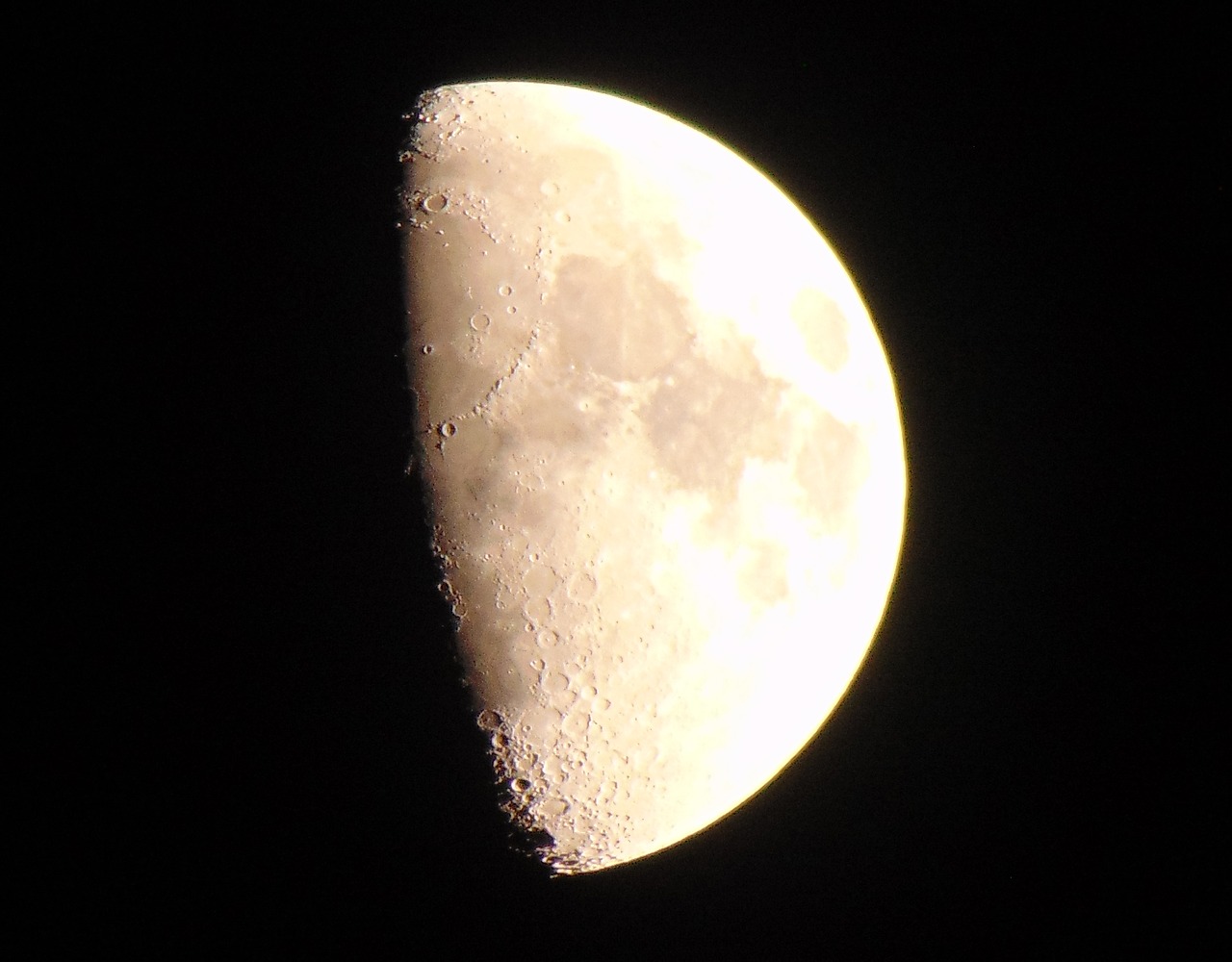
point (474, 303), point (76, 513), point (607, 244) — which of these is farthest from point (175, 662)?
point (607, 244)

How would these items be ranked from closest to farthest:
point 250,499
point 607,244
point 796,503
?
point 250,499 < point 607,244 < point 796,503

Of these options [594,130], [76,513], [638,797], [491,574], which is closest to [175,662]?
[76,513]

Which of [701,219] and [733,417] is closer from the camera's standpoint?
[733,417]

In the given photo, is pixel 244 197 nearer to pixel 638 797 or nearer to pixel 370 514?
pixel 370 514

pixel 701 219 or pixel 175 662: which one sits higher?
pixel 701 219

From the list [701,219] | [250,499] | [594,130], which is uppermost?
[594,130]

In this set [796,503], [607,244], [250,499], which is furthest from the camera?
[796,503]

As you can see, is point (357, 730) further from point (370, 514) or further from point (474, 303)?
point (474, 303)
